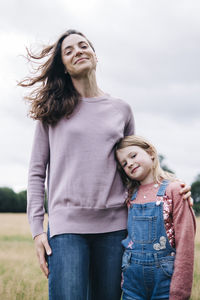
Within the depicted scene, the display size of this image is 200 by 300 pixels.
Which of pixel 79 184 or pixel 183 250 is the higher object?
pixel 79 184

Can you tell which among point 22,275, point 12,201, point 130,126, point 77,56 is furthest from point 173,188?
point 12,201

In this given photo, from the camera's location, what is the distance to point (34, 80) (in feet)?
11.2

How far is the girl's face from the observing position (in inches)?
116

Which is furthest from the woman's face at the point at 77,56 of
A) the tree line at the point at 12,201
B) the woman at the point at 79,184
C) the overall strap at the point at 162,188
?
the tree line at the point at 12,201

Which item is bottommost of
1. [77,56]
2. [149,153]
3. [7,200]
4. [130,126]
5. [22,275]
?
[22,275]

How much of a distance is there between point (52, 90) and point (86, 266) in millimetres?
1468

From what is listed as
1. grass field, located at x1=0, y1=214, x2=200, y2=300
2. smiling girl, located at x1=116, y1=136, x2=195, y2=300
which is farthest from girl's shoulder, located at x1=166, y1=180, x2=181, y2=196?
grass field, located at x1=0, y1=214, x2=200, y2=300

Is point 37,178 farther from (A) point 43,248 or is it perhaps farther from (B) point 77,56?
(B) point 77,56

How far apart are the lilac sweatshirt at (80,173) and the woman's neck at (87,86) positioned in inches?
3.7

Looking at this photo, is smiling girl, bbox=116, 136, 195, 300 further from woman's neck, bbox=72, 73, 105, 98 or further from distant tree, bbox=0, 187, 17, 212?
distant tree, bbox=0, 187, 17, 212

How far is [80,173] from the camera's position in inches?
111

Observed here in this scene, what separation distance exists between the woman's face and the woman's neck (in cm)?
5

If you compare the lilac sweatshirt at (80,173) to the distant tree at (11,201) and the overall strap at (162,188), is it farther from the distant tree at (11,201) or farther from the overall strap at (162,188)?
the distant tree at (11,201)

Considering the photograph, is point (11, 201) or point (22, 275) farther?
point (11, 201)
